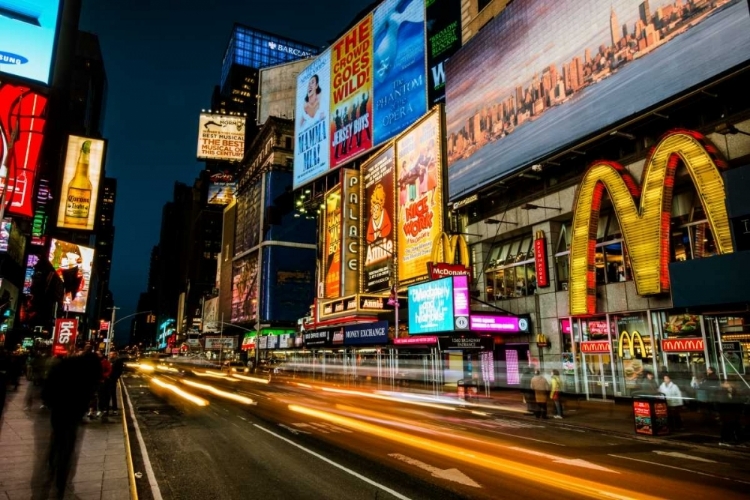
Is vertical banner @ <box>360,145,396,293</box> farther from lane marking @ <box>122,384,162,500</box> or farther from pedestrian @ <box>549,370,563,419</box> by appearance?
lane marking @ <box>122,384,162,500</box>

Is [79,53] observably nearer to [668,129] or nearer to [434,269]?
[434,269]

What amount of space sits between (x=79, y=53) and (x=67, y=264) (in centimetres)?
9031

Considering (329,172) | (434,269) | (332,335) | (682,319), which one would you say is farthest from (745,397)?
(329,172)

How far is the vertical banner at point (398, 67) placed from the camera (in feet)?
149

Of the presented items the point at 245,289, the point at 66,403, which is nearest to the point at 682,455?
the point at 66,403

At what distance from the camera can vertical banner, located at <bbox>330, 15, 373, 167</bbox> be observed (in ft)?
173

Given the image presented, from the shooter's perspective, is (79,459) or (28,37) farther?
(28,37)

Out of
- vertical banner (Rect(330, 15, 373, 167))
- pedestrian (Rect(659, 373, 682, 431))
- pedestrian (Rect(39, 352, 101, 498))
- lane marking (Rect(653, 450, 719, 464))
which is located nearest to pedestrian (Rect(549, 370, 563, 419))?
pedestrian (Rect(659, 373, 682, 431))

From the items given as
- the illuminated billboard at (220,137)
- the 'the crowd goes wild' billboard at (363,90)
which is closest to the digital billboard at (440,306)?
the 'the crowd goes wild' billboard at (363,90)

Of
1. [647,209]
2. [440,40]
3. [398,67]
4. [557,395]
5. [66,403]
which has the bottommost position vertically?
[557,395]

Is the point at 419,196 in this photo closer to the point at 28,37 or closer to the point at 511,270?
the point at 511,270

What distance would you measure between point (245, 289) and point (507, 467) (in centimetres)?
10067

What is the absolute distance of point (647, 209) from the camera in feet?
70.4

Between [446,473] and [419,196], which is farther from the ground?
[419,196]
